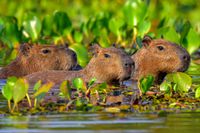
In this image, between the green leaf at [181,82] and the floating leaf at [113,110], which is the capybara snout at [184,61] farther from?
the floating leaf at [113,110]

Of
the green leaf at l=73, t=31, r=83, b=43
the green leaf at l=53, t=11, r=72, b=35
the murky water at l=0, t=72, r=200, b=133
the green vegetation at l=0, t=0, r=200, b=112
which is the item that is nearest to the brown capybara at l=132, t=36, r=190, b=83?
the green vegetation at l=0, t=0, r=200, b=112

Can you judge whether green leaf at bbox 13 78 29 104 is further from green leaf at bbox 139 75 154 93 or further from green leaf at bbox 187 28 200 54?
green leaf at bbox 187 28 200 54

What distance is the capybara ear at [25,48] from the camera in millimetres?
14119

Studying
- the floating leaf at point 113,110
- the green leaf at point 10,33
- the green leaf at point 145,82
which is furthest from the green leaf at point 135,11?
the floating leaf at point 113,110

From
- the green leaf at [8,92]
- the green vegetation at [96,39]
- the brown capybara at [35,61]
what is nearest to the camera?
the green leaf at [8,92]

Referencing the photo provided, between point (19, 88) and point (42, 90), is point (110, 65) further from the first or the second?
point (19, 88)

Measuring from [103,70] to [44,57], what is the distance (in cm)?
189

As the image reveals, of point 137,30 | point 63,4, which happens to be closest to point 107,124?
point 137,30

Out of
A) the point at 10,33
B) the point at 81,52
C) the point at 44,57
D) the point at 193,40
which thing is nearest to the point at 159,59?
the point at 44,57

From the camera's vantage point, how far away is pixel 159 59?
1331 centimetres

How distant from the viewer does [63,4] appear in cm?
3372

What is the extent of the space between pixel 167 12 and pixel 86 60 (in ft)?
45.6

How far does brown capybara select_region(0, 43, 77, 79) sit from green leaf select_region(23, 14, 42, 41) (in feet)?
11.0

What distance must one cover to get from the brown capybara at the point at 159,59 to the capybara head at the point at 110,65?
3.04 feet
